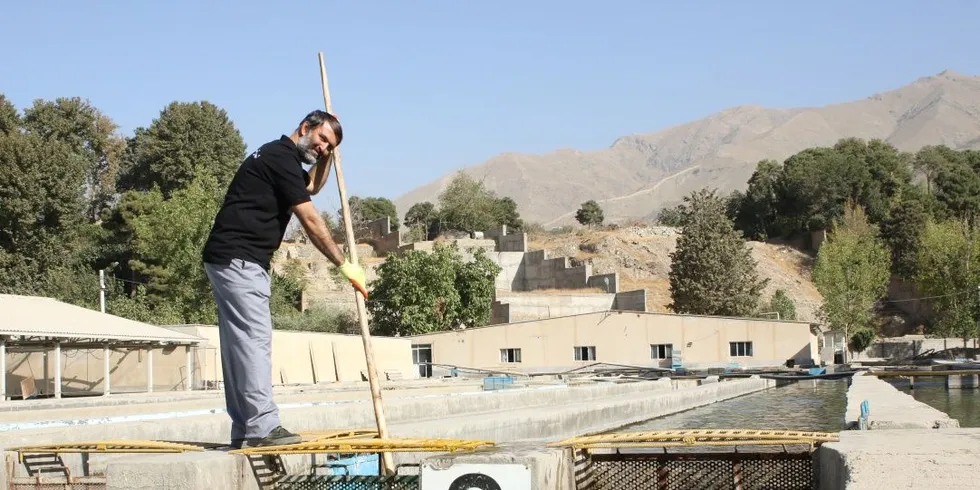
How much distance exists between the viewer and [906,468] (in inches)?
153

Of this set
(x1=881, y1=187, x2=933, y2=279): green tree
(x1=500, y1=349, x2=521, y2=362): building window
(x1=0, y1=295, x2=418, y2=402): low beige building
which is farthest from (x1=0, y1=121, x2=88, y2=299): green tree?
(x1=881, y1=187, x2=933, y2=279): green tree

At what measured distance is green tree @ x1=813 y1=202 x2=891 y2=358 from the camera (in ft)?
230

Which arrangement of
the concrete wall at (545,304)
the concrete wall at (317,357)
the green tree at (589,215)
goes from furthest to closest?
the green tree at (589,215)
the concrete wall at (545,304)
the concrete wall at (317,357)

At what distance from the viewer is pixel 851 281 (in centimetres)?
7175

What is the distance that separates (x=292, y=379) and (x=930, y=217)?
211 feet

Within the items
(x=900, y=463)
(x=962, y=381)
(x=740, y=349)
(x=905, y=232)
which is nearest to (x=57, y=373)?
(x=962, y=381)

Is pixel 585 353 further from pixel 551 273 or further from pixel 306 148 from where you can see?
pixel 306 148

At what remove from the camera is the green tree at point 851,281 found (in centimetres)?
7006

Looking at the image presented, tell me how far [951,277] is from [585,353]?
100 ft

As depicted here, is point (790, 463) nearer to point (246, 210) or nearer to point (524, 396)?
point (246, 210)

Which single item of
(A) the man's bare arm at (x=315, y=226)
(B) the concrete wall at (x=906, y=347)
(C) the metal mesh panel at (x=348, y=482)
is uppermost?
(A) the man's bare arm at (x=315, y=226)

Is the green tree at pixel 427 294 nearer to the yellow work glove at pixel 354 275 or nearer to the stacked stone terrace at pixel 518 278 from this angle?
the stacked stone terrace at pixel 518 278

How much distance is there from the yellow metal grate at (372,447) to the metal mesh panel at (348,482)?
117 mm

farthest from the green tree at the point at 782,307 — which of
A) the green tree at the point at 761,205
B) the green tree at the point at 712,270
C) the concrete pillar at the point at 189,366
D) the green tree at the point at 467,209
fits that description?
the concrete pillar at the point at 189,366
